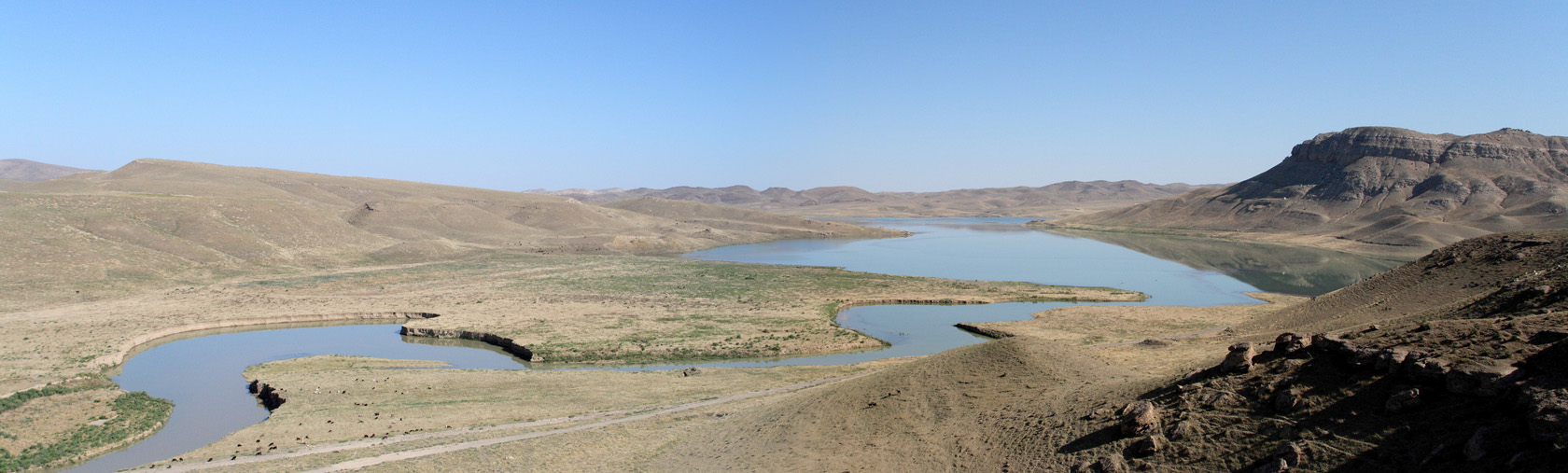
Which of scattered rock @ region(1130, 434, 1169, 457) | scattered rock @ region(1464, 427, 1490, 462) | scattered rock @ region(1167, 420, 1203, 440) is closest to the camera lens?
scattered rock @ region(1464, 427, 1490, 462)

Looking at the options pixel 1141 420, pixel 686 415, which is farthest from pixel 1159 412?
pixel 686 415

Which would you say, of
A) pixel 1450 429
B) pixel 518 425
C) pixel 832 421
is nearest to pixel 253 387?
pixel 518 425

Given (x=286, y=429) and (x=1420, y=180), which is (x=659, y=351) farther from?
(x=1420, y=180)

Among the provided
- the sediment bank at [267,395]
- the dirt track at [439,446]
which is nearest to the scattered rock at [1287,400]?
the dirt track at [439,446]

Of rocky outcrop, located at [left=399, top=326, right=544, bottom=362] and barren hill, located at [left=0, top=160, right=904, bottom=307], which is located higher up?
barren hill, located at [left=0, top=160, right=904, bottom=307]

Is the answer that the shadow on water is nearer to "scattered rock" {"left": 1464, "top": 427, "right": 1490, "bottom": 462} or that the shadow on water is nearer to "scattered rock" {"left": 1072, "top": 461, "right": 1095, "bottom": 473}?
"scattered rock" {"left": 1072, "top": 461, "right": 1095, "bottom": 473}

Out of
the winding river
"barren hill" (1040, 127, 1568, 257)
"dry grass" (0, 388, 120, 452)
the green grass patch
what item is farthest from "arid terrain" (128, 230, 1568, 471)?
"barren hill" (1040, 127, 1568, 257)
